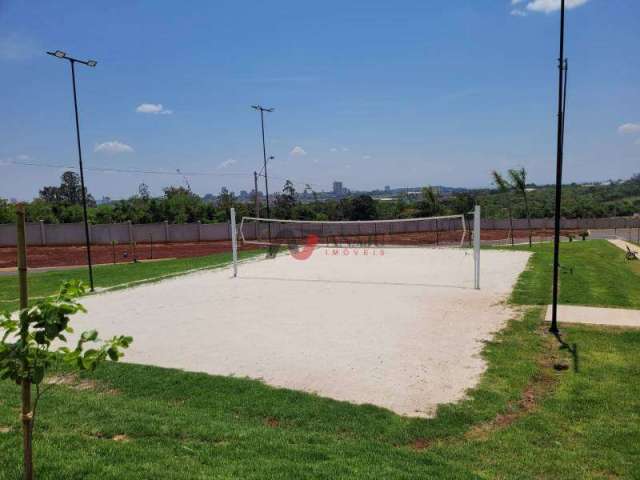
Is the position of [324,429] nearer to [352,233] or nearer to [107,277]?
[107,277]

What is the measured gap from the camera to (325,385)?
275 inches

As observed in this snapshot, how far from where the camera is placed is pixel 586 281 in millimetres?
14711

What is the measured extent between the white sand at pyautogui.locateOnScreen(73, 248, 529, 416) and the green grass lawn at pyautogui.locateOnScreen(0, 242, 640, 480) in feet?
1.71

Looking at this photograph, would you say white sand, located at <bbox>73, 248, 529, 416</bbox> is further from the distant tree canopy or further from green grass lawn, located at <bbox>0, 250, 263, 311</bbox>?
the distant tree canopy

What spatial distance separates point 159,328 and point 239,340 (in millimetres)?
2275

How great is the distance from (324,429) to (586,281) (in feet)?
40.8

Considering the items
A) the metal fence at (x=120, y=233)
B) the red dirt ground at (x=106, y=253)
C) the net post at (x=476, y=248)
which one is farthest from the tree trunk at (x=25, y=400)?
the metal fence at (x=120, y=233)

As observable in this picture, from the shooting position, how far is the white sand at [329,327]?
7.22 meters

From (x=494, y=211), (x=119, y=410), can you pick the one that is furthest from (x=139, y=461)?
(x=494, y=211)

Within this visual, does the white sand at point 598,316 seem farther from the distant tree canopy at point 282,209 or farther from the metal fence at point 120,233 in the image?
the distant tree canopy at point 282,209

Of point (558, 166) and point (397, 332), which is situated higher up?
point (558, 166)

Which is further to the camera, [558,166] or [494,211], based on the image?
[494,211]

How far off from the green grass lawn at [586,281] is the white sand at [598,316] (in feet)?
2.15

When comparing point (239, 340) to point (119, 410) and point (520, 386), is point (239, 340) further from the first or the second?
point (520, 386)
